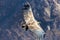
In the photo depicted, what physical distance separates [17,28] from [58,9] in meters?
2.92

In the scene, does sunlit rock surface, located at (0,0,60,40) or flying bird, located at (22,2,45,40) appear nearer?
flying bird, located at (22,2,45,40)

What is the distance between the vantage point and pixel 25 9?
247 cm

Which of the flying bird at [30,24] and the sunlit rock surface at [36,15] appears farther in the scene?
the sunlit rock surface at [36,15]

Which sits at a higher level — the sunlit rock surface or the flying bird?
the flying bird

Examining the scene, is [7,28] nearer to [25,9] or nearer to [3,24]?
[3,24]

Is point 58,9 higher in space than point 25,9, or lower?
lower

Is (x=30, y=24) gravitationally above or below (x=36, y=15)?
above

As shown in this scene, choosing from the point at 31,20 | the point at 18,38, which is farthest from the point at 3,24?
the point at 31,20

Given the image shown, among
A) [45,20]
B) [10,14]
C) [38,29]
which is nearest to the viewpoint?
[38,29]

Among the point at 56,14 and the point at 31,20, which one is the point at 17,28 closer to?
the point at 56,14

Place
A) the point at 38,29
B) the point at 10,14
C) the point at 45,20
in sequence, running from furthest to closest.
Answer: the point at 10,14 < the point at 45,20 < the point at 38,29

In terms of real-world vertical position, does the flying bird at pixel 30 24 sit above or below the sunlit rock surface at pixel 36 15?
above

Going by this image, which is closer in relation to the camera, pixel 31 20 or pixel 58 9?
pixel 31 20

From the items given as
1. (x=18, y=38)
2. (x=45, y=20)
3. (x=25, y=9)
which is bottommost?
(x=18, y=38)
